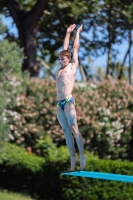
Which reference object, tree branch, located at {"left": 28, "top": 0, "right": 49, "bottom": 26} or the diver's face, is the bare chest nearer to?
the diver's face

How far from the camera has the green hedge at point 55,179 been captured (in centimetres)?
1532

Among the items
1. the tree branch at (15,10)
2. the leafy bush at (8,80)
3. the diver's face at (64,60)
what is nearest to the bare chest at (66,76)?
the diver's face at (64,60)

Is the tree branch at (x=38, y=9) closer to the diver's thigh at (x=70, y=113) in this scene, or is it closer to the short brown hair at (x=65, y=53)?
the short brown hair at (x=65, y=53)

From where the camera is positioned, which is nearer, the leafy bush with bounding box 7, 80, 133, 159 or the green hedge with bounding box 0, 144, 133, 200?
the green hedge with bounding box 0, 144, 133, 200

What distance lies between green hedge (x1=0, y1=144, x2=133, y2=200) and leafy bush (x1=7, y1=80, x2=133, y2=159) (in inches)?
37.9

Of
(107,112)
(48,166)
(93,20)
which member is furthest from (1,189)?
(93,20)

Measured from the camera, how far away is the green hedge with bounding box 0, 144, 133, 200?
15.3 metres

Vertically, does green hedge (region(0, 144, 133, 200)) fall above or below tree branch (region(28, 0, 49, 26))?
A: below

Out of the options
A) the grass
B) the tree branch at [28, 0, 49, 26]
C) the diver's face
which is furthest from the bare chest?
the tree branch at [28, 0, 49, 26]

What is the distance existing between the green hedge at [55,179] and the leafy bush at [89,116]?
96 cm

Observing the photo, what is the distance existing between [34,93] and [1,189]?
10.5 ft

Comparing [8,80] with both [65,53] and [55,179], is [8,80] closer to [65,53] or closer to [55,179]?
[55,179]

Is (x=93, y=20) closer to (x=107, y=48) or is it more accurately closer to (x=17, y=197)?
(x=107, y=48)

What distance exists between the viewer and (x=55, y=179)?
1616 cm
